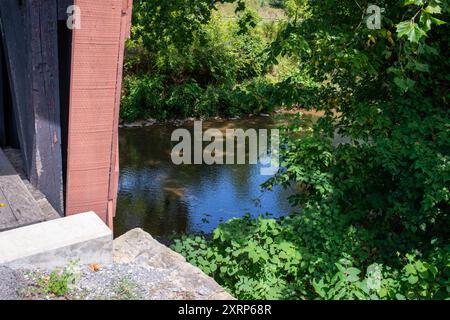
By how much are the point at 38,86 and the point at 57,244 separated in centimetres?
103

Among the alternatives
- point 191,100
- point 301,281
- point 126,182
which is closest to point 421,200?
point 301,281

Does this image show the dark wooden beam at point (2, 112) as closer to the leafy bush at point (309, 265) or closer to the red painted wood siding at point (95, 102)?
the leafy bush at point (309, 265)

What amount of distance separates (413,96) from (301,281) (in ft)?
6.71

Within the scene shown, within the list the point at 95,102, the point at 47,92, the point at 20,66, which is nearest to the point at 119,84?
the point at 95,102

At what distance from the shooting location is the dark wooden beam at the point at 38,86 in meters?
2.71

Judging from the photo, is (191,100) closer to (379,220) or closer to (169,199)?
(169,199)

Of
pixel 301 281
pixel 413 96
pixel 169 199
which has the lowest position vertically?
pixel 169 199

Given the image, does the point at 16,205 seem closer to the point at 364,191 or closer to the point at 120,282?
the point at 120,282

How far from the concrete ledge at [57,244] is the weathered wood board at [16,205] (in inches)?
11.8

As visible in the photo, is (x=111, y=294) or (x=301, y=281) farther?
(x=301, y=281)

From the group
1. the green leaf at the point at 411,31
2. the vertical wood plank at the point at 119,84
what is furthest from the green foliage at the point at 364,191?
the vertical wood plank at the point at 119,84

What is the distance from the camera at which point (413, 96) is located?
4.67 meters

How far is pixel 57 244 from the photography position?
2379 millimetres

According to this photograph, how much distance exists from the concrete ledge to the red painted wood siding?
0.17 metres
